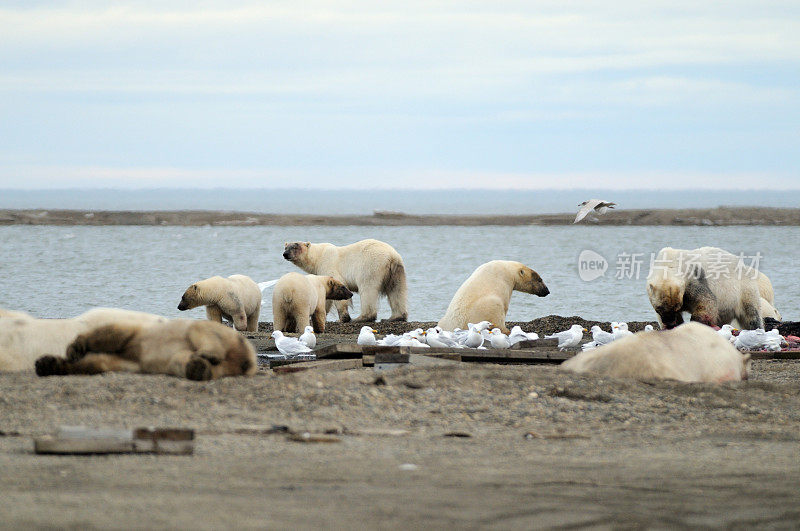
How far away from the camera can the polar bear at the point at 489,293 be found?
558 inches

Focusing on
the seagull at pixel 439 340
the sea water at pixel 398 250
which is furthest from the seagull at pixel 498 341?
the sea water at pixel 398 250

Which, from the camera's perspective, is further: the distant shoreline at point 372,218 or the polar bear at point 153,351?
the distant shoreline at point 372,218

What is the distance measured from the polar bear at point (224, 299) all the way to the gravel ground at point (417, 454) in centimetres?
813

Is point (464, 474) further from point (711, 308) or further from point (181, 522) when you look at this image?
point (711, 308)

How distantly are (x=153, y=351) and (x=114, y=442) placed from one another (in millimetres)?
1992

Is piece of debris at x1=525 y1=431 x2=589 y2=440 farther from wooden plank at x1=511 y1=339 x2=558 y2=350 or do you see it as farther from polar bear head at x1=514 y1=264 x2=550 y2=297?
polar bear head at x1=514 y1=264 x2=550 y2=297

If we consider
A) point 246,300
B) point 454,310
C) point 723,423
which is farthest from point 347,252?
point 723,423

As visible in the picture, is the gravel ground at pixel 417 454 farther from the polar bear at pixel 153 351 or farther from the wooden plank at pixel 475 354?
the wooden plank at pixel 475 354

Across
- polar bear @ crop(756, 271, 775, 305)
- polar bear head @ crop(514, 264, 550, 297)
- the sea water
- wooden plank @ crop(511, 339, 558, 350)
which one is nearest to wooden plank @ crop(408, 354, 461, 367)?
wooden plank @ crop(511, 339, 558, 350)

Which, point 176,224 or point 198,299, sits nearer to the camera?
point 198,299

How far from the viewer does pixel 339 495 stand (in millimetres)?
4480

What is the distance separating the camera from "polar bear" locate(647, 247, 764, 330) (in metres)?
13.4

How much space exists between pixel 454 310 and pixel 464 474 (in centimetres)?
935

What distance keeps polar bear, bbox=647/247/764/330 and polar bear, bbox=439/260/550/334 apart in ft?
5.88
